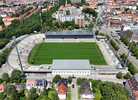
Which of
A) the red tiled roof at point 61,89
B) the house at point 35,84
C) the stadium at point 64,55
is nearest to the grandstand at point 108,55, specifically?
the stadium at point 64,55

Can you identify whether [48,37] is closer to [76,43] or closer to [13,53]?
[76,43]

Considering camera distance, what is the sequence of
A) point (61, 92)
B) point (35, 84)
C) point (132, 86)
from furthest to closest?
1. point (35, 84)
2. point (132, 86)
3. point (61, 92)

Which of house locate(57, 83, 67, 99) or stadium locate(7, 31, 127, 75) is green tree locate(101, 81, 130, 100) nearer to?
stadium locate(7, 31, 127, 75)

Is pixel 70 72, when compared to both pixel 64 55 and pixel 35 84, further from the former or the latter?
pixel 64 55

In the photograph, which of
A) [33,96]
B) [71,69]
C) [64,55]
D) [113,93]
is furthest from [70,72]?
[113,93]

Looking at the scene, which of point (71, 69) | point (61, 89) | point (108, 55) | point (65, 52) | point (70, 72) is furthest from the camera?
point (65, 52)

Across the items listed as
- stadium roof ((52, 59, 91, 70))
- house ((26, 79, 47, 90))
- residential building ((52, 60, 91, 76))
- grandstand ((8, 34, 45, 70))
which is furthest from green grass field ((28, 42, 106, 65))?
house ((26, 79, 47, 90))

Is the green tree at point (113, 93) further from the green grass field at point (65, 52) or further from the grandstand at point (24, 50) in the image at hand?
the grandstand at point (24, 50)

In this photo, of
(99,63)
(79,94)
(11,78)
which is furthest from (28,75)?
(99,63)
